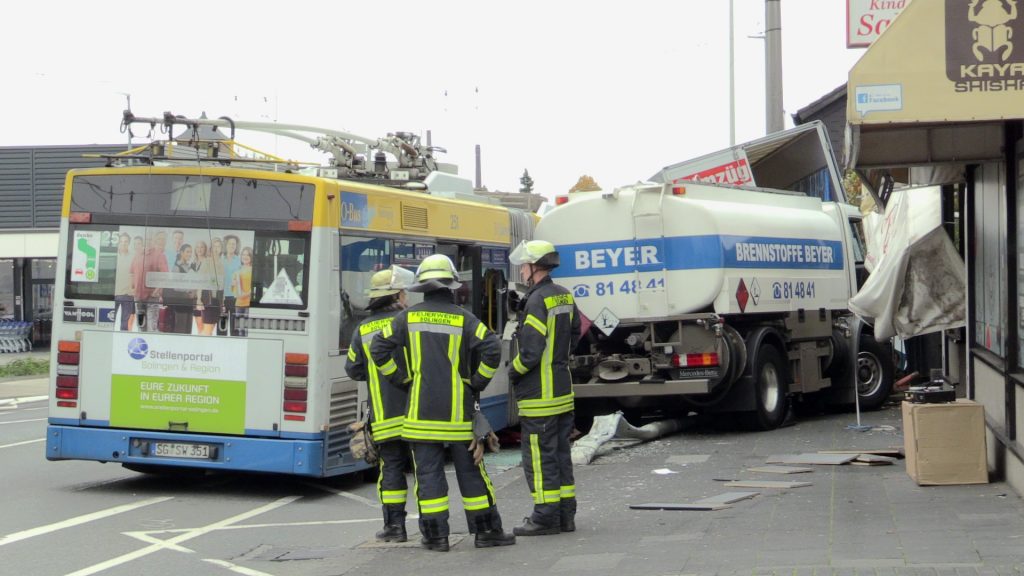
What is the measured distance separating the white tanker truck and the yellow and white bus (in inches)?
155

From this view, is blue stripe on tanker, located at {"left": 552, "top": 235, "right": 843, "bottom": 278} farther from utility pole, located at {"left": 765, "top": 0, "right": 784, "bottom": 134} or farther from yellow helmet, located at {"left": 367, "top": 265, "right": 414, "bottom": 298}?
yellow helmet, located at {"left": 367, "top": 265, "right": 414, "bottom": 298}

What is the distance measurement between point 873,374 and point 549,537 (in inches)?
428

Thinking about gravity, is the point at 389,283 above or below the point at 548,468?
above

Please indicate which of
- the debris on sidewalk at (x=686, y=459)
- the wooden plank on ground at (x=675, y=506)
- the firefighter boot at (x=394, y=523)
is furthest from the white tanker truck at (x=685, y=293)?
the firefighter boot at (x=394, y=523)

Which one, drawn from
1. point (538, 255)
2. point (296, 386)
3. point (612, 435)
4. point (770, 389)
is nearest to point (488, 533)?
point (538, 255)

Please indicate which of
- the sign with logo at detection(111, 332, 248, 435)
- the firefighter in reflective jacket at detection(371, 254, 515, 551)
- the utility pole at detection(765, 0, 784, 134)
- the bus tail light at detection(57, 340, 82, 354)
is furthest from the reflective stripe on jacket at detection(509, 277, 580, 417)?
the utility pole at detection(765, 0, 784, 134)

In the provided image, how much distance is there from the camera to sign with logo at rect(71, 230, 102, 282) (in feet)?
37.4

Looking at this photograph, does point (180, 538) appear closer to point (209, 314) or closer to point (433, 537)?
point (433, 537)

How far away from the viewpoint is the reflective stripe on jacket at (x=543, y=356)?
8.78 metres

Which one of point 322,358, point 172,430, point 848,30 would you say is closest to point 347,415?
point 322,358

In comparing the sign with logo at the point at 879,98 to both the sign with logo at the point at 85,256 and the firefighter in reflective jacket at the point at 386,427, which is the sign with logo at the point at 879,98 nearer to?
the firefighter in reflective jacket at the point at 386,427

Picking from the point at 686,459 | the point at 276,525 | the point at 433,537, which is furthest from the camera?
the point at 686,459

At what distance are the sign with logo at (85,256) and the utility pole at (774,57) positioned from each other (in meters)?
11.8

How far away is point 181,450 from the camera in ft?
36.5
